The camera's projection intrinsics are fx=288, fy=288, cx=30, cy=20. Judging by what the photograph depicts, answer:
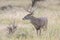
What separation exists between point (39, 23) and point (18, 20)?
4.51 meters

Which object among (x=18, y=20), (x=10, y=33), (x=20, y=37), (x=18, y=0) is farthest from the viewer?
(x=18, y=0)

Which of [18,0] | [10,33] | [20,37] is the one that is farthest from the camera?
[18,0]

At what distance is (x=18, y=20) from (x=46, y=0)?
54.6 ft

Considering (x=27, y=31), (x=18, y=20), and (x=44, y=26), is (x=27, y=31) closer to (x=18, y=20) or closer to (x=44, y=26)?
(x=44, y=26)

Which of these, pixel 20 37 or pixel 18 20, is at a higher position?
Answer: pixel 20 37

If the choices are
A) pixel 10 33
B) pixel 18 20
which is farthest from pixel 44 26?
pixel 18 20

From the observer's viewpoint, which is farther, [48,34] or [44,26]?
[44,26]

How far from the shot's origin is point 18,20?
14906 millimetres

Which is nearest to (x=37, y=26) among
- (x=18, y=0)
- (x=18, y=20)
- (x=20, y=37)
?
(x=20, y=37)

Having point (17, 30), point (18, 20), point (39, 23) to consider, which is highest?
point (39, 23)

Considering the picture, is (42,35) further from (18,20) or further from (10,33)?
(18,20)

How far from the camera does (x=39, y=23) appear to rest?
1050cm

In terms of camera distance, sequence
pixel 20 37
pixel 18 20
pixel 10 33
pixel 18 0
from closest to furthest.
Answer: pixel 20 37 → pixel 10 33 → pixel 18 20 → pixel 18 0

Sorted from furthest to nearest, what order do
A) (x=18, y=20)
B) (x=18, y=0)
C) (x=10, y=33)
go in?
(x=18, y=0) < (x=18, y=20) < (x=10, y=33)
